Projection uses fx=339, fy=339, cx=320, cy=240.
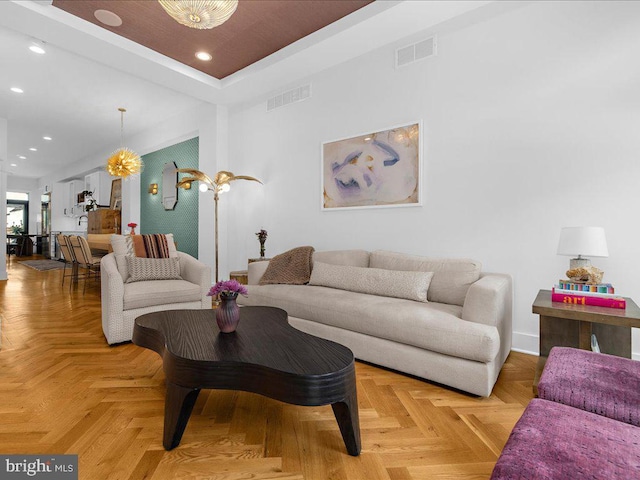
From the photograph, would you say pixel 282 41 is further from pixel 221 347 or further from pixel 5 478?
pixel 5 478

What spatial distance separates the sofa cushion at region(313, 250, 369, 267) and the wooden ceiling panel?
2249mm

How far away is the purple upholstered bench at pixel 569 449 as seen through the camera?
30.2 inches

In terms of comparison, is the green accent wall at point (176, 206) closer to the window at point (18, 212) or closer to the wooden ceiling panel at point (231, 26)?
the wooden ceiling panel at point (231, 26)

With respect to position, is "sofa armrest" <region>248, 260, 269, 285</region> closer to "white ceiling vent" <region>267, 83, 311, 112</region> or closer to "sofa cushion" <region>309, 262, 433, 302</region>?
"sofa cushion" <region>309, 262, 433, 302</region>

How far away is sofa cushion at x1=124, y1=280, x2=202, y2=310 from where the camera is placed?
117 inches

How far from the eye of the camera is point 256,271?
3701 millimetres

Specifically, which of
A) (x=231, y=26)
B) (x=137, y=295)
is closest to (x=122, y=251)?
(x=137, y=295)

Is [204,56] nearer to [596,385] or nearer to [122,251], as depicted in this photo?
[122,251]

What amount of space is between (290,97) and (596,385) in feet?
13.8

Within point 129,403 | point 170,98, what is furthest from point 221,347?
point 170,98

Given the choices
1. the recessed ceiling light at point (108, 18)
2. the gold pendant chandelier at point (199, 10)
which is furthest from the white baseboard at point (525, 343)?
the recessed ceiling light at point (108, 18)

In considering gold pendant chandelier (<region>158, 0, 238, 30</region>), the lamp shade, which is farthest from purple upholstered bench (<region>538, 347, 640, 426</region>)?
gold pendant chandelier (<region>158, 0, 238, 30</region>)

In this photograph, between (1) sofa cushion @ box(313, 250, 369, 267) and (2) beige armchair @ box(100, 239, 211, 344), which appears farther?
(1) sofa cushion @ box(313, 250, 369, 267)

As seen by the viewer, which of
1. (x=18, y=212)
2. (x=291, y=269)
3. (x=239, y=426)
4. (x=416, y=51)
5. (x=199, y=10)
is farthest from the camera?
(x=18, y=212)
